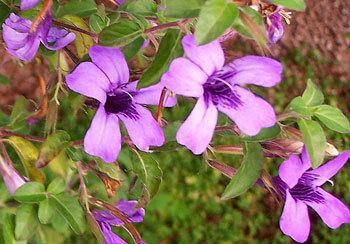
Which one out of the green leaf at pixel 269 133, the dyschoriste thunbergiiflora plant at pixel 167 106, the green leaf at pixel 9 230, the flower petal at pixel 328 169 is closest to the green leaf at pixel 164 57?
the dyschoriste thunbergiiflora plant at pixel 167 106

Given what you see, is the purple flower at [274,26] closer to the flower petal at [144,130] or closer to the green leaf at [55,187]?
the flower petal at [144,130]

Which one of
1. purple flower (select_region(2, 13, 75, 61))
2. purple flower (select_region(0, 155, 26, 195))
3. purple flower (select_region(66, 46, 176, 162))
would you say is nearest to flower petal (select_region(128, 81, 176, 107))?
purple flower (select_region(66, 46, 176, 162))

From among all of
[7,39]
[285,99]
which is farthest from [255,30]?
[285,99]

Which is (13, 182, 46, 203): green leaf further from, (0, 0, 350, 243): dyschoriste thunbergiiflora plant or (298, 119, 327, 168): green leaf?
(298, 119, 327, 168): green leaf

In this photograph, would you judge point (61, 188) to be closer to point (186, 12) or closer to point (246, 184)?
point (246, 184)

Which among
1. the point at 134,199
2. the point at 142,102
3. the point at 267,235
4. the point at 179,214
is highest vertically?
the point at 142,102
